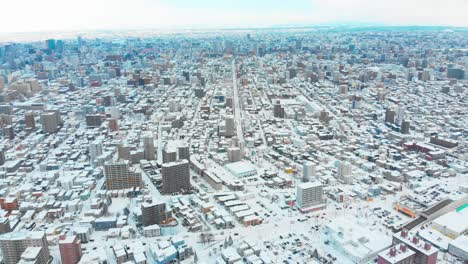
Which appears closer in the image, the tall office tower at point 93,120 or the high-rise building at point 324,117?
the high-rise building at point 324,117

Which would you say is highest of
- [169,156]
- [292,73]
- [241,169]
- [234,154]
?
[292,73]

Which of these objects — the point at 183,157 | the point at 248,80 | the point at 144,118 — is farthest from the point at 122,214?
the point at 248,80

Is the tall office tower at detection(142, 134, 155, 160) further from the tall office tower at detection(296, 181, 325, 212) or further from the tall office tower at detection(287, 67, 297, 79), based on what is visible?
the tall office tower at detection(287, 67, 297, 79)

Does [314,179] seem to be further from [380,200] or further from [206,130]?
[206,130]

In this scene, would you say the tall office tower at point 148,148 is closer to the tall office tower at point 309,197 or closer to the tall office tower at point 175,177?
the tall office tower at point 175,177

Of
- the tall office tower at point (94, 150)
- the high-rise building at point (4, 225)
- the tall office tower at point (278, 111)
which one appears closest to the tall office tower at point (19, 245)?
the high-rise building at point (4, 225)

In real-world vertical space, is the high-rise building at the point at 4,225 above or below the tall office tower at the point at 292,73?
below

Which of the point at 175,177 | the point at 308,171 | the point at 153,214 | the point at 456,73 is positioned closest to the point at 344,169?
the point at 308,171

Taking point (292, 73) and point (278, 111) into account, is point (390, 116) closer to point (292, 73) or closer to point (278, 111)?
point (278, 111)
